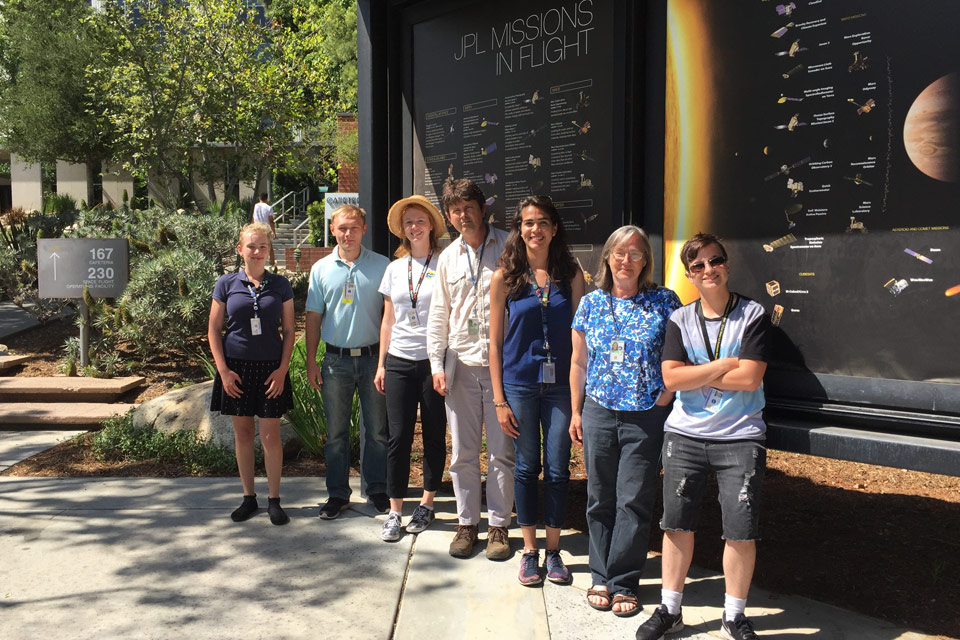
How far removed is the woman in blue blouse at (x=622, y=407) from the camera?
345 centimetres

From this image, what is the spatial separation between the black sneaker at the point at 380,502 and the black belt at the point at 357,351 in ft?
2.96

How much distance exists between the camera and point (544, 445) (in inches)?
152

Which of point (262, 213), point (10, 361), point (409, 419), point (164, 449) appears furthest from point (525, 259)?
point (262, 213)

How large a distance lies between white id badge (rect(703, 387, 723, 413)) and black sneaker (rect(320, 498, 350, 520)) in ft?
8.26

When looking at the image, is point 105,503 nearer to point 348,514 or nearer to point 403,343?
point 348,514

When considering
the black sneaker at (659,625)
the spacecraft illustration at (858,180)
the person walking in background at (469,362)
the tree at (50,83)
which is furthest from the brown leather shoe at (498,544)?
the tree at (50,83)

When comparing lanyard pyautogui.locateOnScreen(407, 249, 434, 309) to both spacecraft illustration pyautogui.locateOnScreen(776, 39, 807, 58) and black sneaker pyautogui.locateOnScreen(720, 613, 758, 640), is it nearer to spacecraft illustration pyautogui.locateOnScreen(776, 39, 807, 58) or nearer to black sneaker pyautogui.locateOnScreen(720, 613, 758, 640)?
spacecraft illustration pyautogui.locateOnScreen(776, 39, 807, 58)

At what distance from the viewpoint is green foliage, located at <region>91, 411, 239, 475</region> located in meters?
5.91

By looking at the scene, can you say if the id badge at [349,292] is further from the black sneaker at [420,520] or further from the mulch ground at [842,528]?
the mulch ground at [842,528]

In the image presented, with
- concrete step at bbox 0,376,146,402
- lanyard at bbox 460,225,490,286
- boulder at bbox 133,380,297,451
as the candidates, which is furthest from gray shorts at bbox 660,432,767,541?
concrete step at bbox 0,376,146,402

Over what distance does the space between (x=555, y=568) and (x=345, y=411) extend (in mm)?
1675

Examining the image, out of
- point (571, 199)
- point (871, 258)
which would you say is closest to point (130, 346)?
point (571, 199)

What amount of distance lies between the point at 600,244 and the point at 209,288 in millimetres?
5898

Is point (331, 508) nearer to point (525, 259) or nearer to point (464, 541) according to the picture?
point (464, 541)
